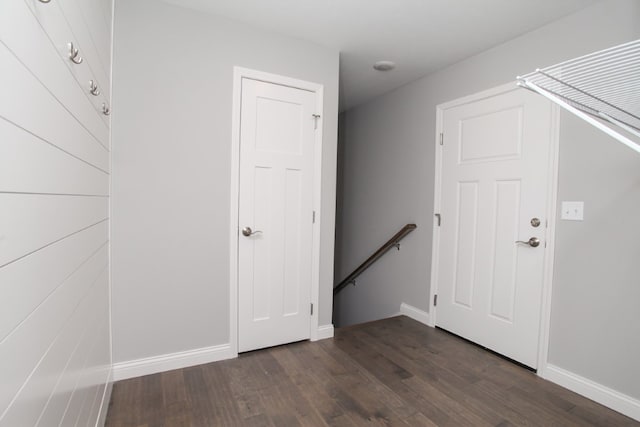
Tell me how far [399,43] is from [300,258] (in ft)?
6.26

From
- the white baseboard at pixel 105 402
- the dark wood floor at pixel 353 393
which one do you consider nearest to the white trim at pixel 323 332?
the dark wood floor at pixel 353 393

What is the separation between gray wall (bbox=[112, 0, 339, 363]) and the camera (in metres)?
2.03

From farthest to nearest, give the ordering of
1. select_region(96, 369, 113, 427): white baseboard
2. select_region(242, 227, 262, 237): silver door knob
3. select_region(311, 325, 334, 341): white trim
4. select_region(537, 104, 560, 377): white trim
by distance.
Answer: select_region(311, 325, 334, 341): white trim < select_region(242, 227, 262, 237): silver door knob < select_region(537, 104, 560, 377): white trim < select_region(96, 369, 113, 427): white baseboard

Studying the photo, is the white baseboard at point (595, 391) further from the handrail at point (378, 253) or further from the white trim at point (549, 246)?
the handrail at point (378, 253)

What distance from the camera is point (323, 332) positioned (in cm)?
273

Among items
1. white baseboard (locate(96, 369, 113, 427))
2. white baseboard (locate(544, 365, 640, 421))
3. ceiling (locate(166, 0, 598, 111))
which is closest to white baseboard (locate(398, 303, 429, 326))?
white baseboard (locate(544, 365, 640, 421))

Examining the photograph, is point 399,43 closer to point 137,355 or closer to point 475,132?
point 475,132

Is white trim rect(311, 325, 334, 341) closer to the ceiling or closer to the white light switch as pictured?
the white light switch

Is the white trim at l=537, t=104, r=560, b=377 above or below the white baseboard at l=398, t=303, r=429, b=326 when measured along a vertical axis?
above

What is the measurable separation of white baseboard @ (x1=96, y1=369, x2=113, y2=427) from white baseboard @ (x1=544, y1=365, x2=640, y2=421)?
8.81ft

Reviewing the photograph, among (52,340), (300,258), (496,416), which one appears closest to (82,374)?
(52,340)

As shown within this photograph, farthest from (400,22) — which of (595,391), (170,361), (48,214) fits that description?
(170,361)

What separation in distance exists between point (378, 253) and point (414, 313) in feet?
2.39

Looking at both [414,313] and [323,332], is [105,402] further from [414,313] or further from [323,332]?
[414,313]
